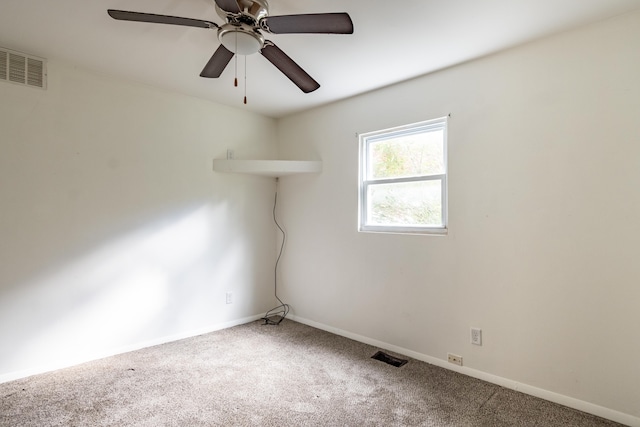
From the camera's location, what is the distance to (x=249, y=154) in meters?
3.92

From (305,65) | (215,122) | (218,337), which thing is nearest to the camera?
(305,65)

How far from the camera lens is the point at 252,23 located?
5.82 feet

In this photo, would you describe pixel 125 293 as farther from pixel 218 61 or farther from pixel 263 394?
pixel 218 61

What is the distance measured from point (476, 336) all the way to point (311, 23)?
2397 millimetres

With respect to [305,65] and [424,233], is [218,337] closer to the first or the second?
[424,233]

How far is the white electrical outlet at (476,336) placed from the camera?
8.20ft

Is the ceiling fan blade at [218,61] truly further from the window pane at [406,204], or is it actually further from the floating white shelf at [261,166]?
the window pane at [406,204]

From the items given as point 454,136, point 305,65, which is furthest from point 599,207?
point 305,65

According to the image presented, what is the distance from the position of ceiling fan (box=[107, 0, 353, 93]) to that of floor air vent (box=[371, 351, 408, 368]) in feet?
7.84

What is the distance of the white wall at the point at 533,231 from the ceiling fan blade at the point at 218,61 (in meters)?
1.52

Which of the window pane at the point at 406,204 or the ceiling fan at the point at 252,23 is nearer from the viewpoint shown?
the ceiling fan at the point at 252,23

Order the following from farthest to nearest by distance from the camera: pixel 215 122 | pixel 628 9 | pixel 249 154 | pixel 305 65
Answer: pixel 249 154 < pixel 215 122 < pixel 305 65 < pixel 628 9

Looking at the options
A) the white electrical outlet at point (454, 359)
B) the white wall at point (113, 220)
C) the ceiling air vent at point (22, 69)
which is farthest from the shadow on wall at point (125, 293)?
the white electrical outlet at point (454, 359)

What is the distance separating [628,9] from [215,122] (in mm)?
3366
